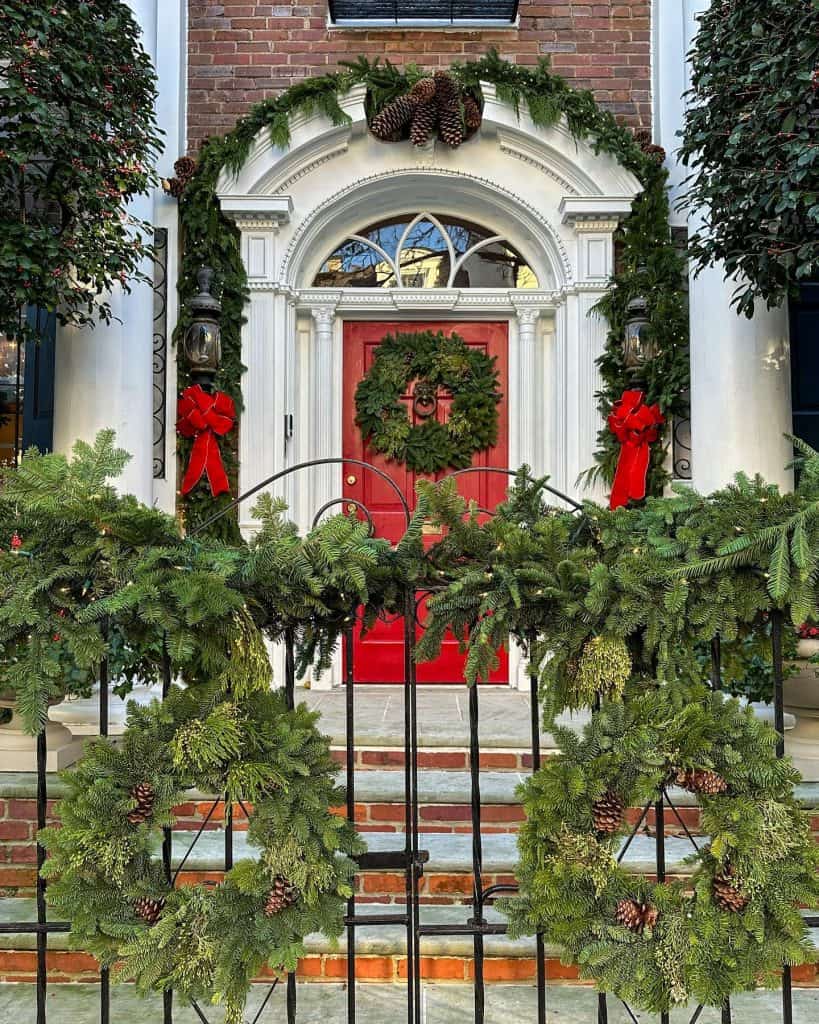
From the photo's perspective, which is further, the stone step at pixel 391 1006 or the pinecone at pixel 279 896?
the stone step at pixel 391 1006

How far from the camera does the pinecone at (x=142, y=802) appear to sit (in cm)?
167

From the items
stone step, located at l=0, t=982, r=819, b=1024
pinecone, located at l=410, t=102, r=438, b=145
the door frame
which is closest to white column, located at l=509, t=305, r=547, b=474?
the door frame

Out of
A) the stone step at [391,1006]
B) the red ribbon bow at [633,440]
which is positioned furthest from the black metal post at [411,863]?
the red ribbon bow at [633,440]

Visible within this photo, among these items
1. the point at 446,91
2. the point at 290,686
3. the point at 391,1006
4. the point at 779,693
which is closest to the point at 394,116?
the point at 446,91

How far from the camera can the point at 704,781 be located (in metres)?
1.65

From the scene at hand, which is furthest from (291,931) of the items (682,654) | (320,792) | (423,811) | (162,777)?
(423,811)

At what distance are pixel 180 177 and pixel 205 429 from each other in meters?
1.51

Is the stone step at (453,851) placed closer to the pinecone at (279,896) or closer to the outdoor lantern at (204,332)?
the pinecone at (279,896)

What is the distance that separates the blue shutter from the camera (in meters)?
5.20

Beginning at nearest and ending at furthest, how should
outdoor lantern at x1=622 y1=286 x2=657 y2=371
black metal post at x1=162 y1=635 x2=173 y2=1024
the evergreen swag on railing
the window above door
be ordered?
black metal post at x1=162 y1=635 x2=173 y2=1024 < outdoor lantern at x1=622 y1=286 x2=657 y2=371 < the evergreen swag on railing < the window above door

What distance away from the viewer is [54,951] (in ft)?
8.66

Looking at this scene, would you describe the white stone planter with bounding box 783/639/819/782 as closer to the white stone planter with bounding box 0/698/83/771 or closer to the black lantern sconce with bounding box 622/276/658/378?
the black lantern sconce with bounding box 622/276/658/378

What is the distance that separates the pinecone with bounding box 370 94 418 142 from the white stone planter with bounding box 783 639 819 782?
3682 millimetres

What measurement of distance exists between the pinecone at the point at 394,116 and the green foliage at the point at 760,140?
5.82 ft
